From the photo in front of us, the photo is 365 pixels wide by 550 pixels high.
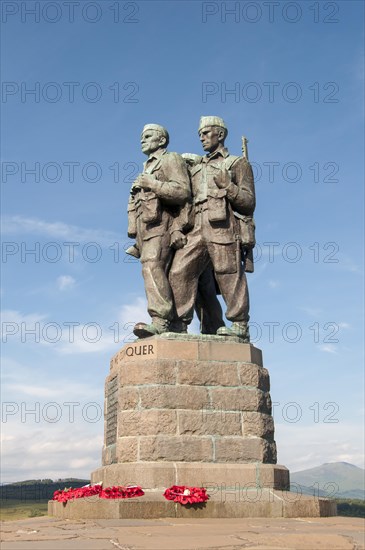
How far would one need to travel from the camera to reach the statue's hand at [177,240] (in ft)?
38.6

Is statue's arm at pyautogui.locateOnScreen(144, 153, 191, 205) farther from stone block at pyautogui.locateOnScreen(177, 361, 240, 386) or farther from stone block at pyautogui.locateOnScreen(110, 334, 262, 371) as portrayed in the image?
stone block at pyautogui.locateOnScreen(177, 361, 240, 386)

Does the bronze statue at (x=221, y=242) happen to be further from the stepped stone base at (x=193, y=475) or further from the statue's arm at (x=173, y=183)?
the stepped stone base at (x=193, y=475)

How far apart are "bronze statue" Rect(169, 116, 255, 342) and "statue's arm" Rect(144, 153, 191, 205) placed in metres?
0.32

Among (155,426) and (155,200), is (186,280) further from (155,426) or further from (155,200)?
(155,426)

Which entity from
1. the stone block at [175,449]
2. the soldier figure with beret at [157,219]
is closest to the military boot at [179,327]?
the soldier figure with beret at [157,219]

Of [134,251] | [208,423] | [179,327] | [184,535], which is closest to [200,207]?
[134,251]

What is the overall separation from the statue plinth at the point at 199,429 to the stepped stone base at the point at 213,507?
0.01 meters

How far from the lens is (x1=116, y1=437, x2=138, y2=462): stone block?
33.6 ft

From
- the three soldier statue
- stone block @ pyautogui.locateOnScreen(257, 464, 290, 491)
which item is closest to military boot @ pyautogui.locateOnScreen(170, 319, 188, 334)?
the three soldier statue

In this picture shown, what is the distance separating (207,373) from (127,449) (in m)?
1.77

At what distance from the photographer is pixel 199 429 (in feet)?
34.2

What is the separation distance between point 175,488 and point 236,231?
473cm

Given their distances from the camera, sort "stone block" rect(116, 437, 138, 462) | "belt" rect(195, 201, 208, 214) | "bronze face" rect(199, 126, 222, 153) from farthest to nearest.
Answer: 1. "bronze face" rect(199, 126, 222, 153)
2. "belt" rect(195, 201, 208, 214)
3. "stone block" rect(116, 437, 138, 462)

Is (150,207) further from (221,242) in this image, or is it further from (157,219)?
(221,242)
